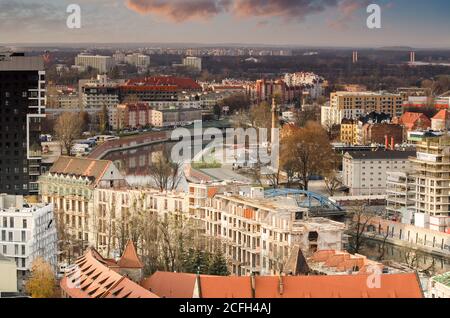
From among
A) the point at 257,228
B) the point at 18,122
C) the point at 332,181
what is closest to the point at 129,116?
the point at 332,181

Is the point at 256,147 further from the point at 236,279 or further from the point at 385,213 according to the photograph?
the point at 236,279

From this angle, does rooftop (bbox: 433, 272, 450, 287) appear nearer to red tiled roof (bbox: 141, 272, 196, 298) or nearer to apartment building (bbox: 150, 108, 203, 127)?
red tiled roof (bbox: 141, 272, 196, 298)

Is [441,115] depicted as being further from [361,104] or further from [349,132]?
[361,104]

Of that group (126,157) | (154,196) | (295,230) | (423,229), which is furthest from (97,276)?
(126,157)

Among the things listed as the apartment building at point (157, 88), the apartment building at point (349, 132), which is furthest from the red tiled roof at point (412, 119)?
the apartment building at point (157, 88)

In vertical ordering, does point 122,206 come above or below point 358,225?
above

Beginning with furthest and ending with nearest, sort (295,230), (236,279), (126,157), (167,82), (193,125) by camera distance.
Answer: (167,82) < (193,125) < (126,157) < (295,230) < (236,279)

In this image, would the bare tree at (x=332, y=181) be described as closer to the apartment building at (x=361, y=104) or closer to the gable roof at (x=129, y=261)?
the apartment building at (x=361, y=104)
